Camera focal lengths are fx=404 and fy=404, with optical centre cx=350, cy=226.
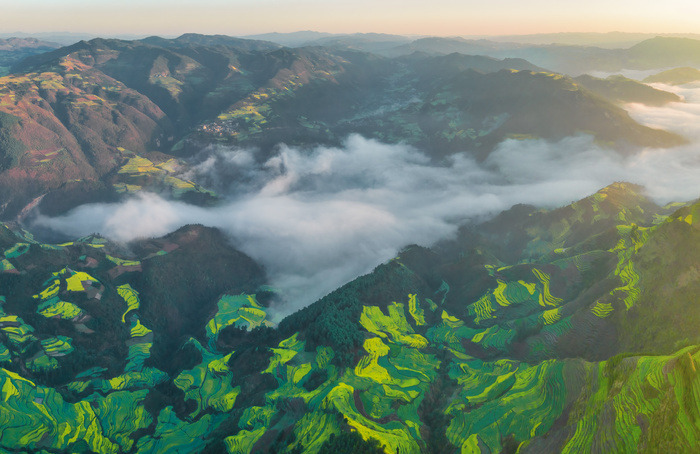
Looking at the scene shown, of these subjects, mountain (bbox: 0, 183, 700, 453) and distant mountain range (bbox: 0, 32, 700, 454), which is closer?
distant mountain range (bbox: 0, 32, 700, 454)

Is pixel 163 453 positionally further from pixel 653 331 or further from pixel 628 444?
pixel 653 331

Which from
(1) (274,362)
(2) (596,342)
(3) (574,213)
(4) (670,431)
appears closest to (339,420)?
(1) (274,362)

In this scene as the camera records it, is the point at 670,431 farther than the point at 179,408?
No

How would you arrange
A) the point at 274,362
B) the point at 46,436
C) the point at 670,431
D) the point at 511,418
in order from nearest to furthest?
the point at 670,431, the point at 511,418, the point at 46,436, the point at 274,362

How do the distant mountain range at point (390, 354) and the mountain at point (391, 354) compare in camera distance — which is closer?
the distant mountain range at point (390, 354)

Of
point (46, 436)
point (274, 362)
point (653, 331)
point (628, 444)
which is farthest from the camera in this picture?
point (274, 362)

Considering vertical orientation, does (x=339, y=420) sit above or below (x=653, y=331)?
below

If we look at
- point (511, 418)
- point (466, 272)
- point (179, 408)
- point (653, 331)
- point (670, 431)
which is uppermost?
point (670, 431)
